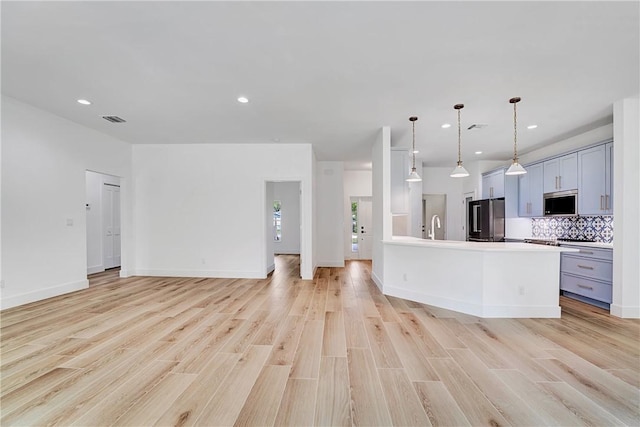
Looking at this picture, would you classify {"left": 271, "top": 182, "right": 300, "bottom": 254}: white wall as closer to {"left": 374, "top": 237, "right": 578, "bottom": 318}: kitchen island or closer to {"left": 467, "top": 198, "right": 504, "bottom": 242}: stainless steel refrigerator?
{"left": 467, "top": 198, "right": 504, "bottom": 242}: stainless steel refrigerator

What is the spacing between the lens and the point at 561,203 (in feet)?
15.6

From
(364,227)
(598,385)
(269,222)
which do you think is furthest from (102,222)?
(598,385)

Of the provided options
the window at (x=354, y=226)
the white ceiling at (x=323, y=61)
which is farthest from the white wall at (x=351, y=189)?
the white ceiling at (x=323, y=61)

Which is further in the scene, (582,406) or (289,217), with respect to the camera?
(289,217)

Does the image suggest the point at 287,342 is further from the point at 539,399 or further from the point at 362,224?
the point at 362,224

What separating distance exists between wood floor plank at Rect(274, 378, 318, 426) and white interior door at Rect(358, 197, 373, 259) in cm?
610

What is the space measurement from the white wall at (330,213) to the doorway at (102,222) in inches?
196

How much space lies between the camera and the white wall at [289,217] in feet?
31.4

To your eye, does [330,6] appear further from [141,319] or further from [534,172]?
[534,172]

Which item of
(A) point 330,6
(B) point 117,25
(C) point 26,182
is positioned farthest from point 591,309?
(C) point 26,182

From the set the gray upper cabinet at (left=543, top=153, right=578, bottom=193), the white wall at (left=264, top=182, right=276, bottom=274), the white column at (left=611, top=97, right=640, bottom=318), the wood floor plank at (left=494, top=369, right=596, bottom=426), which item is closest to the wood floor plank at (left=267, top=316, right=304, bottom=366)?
the wood floor plank at (left=494, top=369, right=596, bottom=426)

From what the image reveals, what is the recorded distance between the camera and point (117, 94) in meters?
3.29

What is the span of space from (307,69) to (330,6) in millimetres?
816

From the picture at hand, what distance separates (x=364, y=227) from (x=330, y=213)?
58.4 inches
